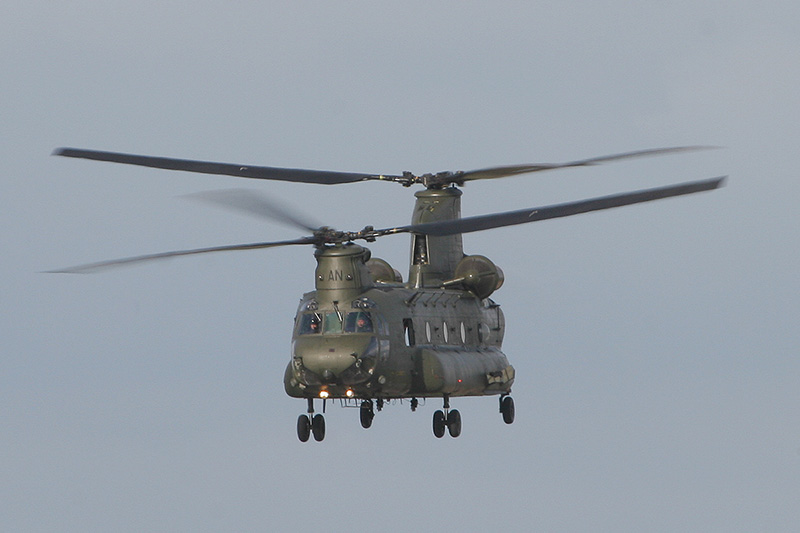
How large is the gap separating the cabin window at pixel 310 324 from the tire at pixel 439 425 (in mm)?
4954

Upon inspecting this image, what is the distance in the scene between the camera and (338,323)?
43.2m

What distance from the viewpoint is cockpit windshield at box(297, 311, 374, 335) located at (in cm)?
4316

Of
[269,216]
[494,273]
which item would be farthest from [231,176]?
[494,273]

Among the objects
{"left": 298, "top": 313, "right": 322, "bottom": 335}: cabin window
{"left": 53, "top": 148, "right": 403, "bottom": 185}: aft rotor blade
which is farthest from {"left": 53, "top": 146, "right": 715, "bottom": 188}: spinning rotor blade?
{"left": 298, "top": 313, "right": 322, "bottom": 335}: cabin window

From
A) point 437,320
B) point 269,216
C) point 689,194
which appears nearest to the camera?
point 689,194

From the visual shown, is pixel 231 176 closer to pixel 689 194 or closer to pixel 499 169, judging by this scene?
pixel 499 169

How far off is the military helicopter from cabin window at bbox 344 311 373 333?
25mm

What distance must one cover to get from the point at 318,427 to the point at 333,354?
316 centimetres

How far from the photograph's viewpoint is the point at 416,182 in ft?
162

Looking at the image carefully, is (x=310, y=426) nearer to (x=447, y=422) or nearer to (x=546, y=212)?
(x=447, y=422)

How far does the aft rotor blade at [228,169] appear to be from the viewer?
46.5 metres

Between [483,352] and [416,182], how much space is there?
5320 mm

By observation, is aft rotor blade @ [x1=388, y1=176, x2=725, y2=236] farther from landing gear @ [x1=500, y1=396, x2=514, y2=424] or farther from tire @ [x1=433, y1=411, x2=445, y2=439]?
landing gear @ [x1=500, y1=396, x2=514, y2=424]

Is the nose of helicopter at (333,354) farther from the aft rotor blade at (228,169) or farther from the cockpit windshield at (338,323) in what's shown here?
the aft rotor blade at (228,169)
